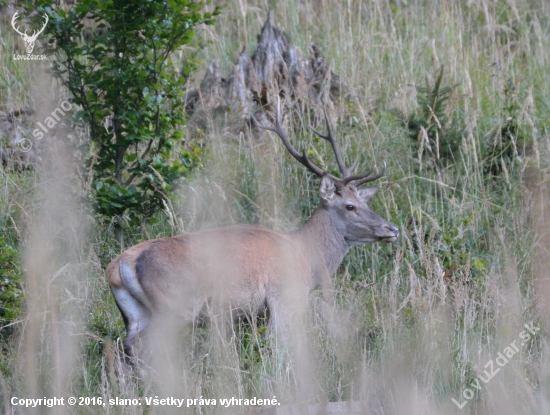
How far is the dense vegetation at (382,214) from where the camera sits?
12.7ft

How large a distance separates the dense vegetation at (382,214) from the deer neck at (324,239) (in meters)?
0.18

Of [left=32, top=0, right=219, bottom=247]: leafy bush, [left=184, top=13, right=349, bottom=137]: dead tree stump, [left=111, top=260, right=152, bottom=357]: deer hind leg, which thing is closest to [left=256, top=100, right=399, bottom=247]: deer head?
[left=32, top=0, right=219, bottom=247]: leafy bush

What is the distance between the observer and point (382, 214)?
21.5ft

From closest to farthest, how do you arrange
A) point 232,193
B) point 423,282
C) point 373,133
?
point 423,282, point 232,193, point 373,133

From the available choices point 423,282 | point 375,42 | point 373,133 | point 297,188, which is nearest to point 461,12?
point 375,42

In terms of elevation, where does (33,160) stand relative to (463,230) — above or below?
above

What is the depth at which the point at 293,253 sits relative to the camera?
544cm

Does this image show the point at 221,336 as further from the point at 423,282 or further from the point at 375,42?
the point at 375,42

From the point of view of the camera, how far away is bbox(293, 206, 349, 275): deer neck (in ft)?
19.0

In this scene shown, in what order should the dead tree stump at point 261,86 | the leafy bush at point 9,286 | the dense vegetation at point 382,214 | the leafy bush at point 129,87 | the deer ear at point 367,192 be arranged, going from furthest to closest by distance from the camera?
1. the dead tree stump at point 261,86
2. the deer ear at point 367,192
3. the leafy bush at point 129,87
4. the leafy bush at point 9,286
5. the dense vegetation at point 382,214

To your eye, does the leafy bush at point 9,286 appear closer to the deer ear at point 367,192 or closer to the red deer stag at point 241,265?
the red deer stag at point 241,265

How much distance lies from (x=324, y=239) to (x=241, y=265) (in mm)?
1101

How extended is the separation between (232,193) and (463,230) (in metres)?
2.01

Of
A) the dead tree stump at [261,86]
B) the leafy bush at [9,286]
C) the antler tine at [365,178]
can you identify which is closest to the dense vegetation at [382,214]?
the leafy bush at [9,286]
